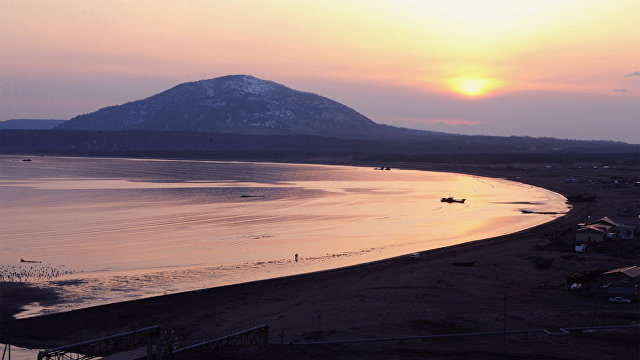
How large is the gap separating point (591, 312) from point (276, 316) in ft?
50.2

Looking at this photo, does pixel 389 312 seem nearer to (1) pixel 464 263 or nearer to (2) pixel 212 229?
(1) pixel 464 263

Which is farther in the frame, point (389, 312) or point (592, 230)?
point (592, 230)

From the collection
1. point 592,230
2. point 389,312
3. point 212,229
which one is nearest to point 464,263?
point 389,312

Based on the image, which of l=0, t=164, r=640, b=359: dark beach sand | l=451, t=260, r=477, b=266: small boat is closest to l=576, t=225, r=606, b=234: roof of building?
l=0, t=164, r=640, b=359: dark beach sand

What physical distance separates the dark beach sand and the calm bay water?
318cm

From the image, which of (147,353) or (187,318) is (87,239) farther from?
Result: (147,353)

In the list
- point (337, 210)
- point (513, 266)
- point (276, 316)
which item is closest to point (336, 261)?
point (513, 266)

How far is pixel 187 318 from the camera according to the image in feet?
103

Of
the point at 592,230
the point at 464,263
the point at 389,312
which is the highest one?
the point at 592,230

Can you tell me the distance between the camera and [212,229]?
62.8 meters

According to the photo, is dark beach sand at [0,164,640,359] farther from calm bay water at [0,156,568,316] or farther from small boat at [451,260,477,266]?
calm bay water at [0,156,568,316]

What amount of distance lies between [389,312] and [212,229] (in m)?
34.2

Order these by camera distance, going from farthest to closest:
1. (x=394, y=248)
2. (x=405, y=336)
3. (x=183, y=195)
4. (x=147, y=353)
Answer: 1. (x=183, y=195)
2. (x=394, y=248)
3. (x=405, y=336)
4. (x=147, y=353)

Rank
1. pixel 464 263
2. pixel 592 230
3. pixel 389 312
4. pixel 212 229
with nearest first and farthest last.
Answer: pixel 389 312
pixel 464 263
pixel 592 230
pixel 212 229
